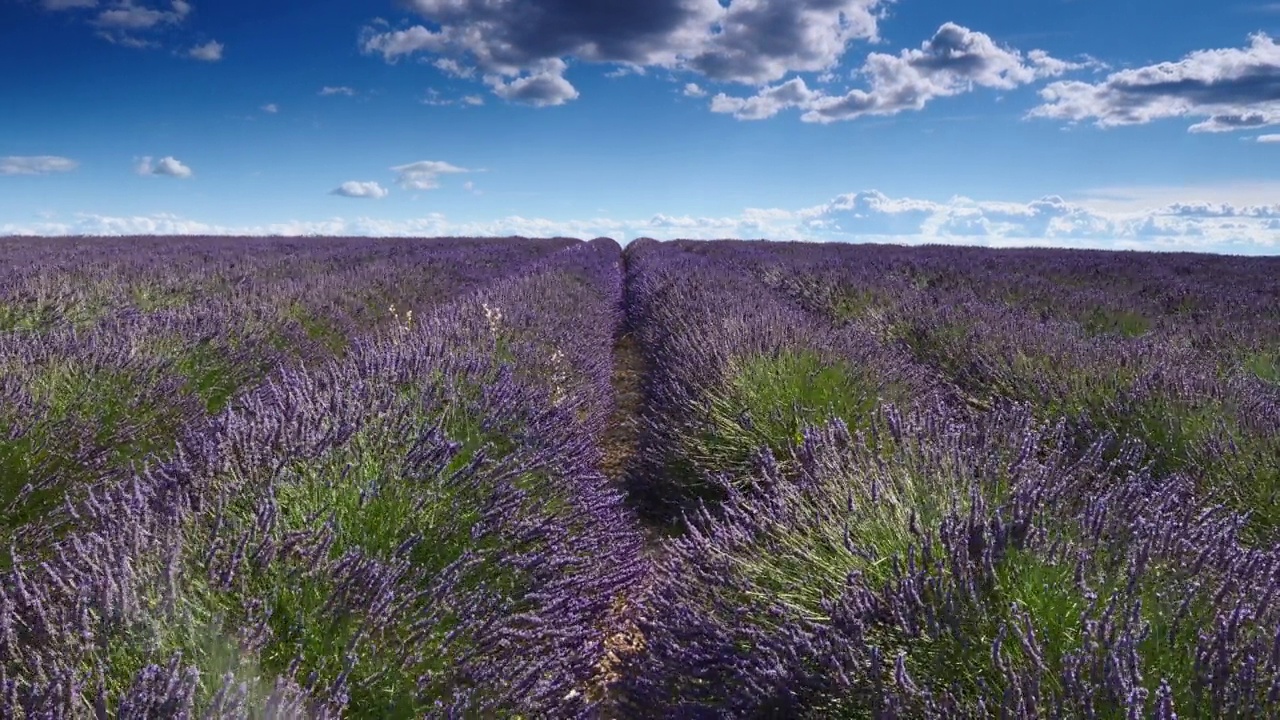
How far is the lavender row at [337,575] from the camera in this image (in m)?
1.47

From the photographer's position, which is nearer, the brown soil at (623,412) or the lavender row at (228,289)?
the brown soil at (623,412)

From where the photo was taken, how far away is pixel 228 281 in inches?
359

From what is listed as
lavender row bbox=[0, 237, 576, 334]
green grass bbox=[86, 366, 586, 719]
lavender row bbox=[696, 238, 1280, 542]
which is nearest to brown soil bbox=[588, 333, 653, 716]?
green grass bbox=[86, 366, 586, 719]

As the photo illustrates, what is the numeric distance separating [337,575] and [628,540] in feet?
4.29

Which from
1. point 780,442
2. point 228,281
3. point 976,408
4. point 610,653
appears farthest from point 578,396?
point 228,281

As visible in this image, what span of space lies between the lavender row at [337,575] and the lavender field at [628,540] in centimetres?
1

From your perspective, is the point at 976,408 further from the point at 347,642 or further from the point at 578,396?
the point at 347,642

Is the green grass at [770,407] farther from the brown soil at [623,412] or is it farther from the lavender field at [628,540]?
the brown soil at [623,412]

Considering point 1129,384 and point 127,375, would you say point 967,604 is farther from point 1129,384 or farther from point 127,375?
point 127,375

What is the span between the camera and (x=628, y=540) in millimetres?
2908

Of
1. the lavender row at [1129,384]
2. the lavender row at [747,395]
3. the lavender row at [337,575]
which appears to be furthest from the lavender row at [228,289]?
the lavender row at [1129,384]

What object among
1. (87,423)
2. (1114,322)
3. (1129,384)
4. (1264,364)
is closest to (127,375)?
(87,423)

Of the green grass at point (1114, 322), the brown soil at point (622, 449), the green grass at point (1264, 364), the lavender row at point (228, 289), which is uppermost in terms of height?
the lavender row at point (228, 289)

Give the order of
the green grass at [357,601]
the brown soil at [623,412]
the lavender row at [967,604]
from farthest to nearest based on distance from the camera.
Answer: the brown soil at [623,412] → the green grass at [357,601] → the lavender row at [967,604]
